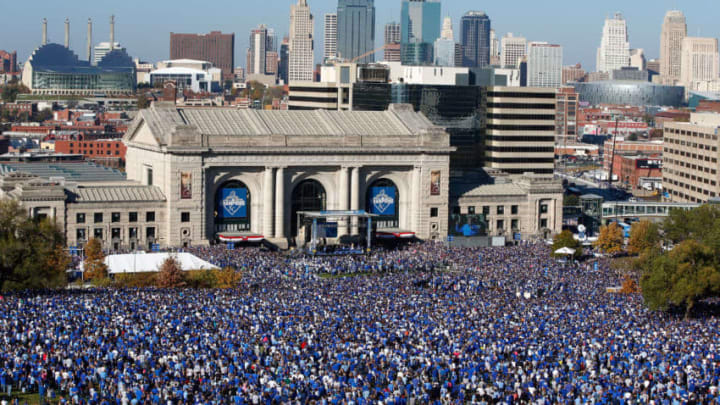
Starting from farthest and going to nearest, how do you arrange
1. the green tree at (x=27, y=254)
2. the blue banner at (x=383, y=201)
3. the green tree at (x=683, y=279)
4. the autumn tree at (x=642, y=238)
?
the blue banner at (x=383, y=201)
the autumn tree at (x=642, y=238)
the green tree at (x=27, y=254)
the green tree at (x=683, y=279)

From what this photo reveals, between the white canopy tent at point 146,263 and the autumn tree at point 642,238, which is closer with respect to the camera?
the white canopy tent at point 146,263

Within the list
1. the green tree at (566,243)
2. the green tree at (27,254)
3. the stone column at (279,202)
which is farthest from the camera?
the stone column at (279,202)

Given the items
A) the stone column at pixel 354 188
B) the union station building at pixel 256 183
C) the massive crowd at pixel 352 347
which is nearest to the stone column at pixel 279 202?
the union station building at pixel 256 183

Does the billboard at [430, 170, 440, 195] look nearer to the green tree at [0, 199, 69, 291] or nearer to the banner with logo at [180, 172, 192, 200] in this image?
the banner with logo at [180, 172, 192, 200]

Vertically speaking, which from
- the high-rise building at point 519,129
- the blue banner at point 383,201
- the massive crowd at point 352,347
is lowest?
the massive crowd at point 352,347

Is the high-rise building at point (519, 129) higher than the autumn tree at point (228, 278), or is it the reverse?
the high-rise building at point (519, 129)

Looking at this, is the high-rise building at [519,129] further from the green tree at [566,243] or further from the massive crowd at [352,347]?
the massive crowd at [352,347]

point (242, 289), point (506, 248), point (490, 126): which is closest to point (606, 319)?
point (242, 289)
